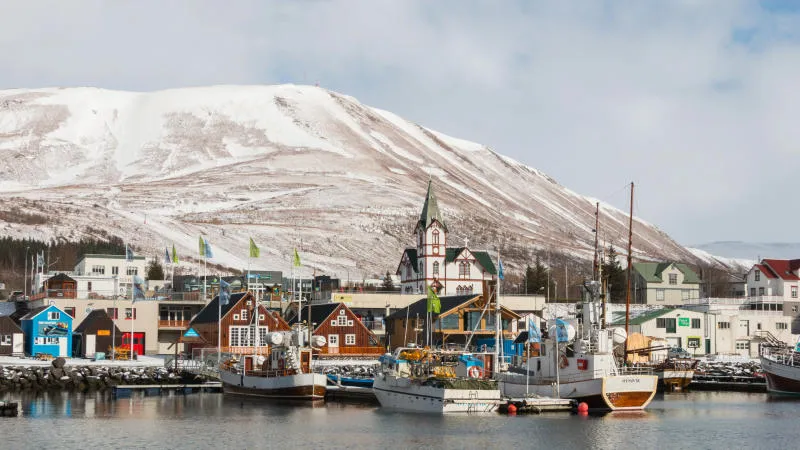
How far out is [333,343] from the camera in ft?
341

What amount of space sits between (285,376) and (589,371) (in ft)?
62.1

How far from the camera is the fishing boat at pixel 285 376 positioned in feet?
237

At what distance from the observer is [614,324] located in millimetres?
112750

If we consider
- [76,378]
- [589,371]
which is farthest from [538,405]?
[76,378]

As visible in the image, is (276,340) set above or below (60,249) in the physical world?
below

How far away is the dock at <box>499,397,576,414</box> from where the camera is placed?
64.1m

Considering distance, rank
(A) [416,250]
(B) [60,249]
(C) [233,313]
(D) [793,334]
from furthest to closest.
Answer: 1. (B) [60,249]
2. (A) [416,250]
3. (D) [793,334]
4. (C) [233,313]

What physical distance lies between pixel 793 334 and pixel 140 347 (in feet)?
204

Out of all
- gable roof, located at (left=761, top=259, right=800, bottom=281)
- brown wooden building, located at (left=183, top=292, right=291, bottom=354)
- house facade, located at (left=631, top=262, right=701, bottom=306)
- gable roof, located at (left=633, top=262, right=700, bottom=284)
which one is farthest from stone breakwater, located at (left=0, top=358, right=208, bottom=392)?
gable roof, located at (left=633, top=262, right=700, bottom=284)

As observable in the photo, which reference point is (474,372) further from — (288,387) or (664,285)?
(664,285)

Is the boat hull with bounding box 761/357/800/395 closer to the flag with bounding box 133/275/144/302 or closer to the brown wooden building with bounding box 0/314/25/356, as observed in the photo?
the flag with bounding box 133/275/144/302

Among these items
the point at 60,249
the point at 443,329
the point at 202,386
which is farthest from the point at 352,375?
the point at 60,249

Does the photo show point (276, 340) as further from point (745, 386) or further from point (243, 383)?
point (745, 386)

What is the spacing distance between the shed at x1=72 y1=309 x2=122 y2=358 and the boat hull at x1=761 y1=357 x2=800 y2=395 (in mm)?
50893
